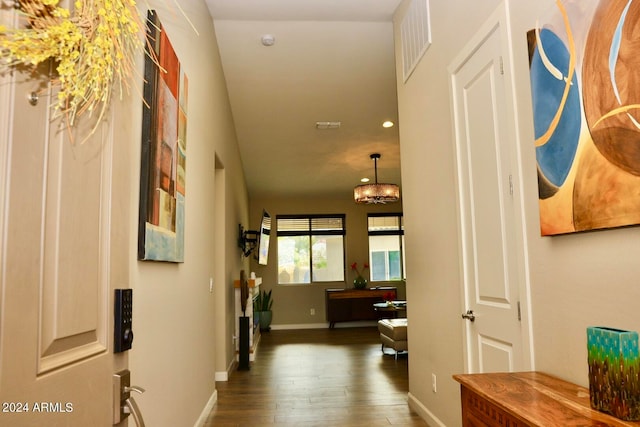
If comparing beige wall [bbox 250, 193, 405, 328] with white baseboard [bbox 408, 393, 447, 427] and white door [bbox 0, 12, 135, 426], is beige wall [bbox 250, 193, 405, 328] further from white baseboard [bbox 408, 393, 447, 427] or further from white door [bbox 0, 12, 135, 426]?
white door [bbox 0, 12, 135, 426]

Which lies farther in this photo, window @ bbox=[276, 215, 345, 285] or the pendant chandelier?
window @ bbox=[276, 215, 345, 285]

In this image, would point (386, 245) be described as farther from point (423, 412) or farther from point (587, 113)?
point (587, 113)

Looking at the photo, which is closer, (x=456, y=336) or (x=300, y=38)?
(x=456, y=336)

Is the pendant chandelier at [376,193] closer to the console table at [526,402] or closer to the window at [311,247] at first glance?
the window at [311,247]

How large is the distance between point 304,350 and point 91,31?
6619 millimetres

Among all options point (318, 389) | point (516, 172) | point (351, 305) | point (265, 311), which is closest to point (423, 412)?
point (318, 389)

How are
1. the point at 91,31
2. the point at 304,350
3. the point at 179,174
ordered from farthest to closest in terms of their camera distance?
the point at 304,350, the point at 179,174, the point at 91,31

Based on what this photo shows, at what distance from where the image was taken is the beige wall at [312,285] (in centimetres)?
982

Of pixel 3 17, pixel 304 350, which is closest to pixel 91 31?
pixel 3 17

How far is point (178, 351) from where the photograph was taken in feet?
9.78

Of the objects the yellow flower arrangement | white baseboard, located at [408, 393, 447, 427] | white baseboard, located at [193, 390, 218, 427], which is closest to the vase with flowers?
white baseboard, located at [193, 390, 218, 427]

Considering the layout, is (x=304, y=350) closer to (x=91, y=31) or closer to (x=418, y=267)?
(x=418, y=267)

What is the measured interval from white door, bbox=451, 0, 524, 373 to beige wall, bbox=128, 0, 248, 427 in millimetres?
1607

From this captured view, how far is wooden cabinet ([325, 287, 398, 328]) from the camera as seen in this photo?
9.43 meters
